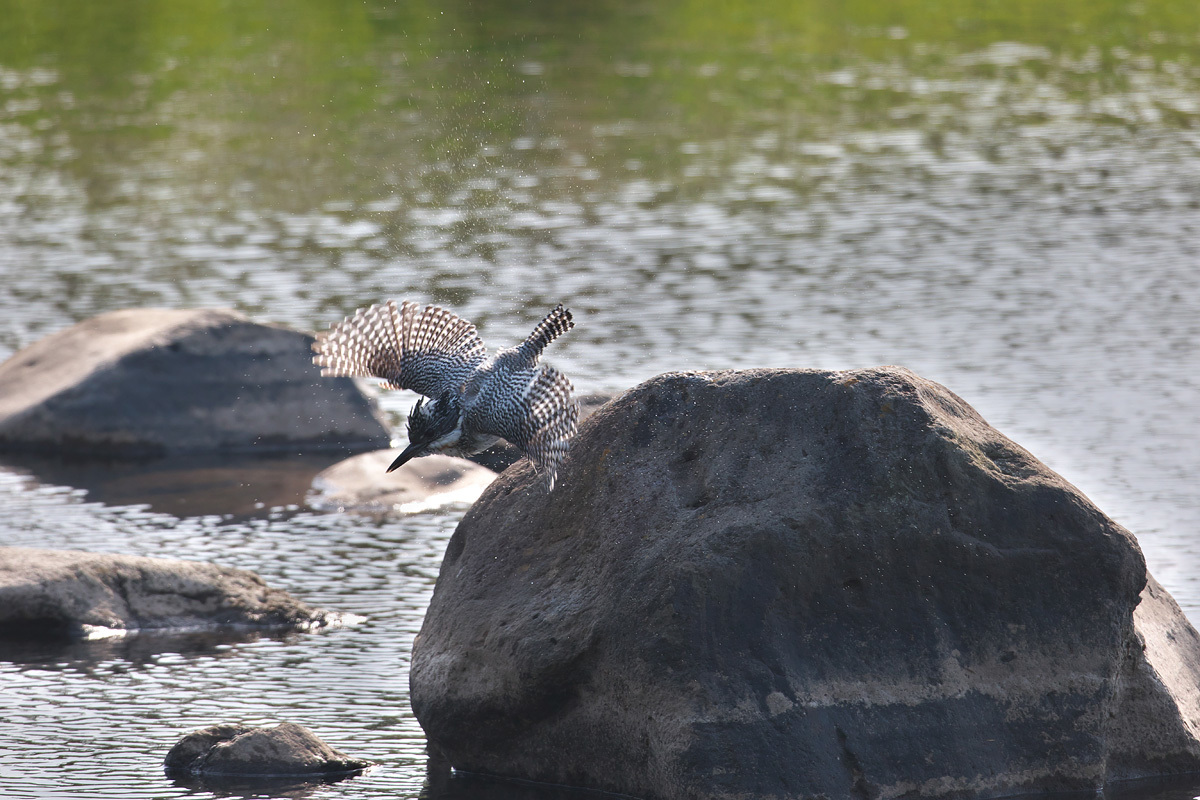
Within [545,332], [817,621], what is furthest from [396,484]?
[817,621]

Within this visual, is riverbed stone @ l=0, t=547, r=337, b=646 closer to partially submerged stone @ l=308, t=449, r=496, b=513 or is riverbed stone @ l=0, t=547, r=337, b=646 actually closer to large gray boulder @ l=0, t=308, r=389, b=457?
partially submerged stone @ l=308, t=449, r=496, b=513

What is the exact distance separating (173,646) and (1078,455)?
6.99m

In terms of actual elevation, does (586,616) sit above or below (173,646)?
above

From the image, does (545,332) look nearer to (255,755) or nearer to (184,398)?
(255,755)

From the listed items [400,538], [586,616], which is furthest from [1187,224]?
[586,616]

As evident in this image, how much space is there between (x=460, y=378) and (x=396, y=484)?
4.50m

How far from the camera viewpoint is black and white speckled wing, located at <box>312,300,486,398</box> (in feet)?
31.5

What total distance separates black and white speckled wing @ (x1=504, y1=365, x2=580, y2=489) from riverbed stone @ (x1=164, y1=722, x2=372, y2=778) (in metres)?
1.68

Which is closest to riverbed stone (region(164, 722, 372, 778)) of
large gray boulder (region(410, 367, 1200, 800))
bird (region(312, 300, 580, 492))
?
large gray boulder (region(410, 367, 1200, 800))

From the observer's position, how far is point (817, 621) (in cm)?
792

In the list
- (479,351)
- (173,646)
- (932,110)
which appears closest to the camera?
(479,351)

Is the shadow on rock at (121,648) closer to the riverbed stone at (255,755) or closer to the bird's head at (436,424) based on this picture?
the riverbed stone at (255,755)

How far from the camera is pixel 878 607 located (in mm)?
7973

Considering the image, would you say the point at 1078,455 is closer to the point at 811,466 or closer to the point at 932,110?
the point at 811,466
